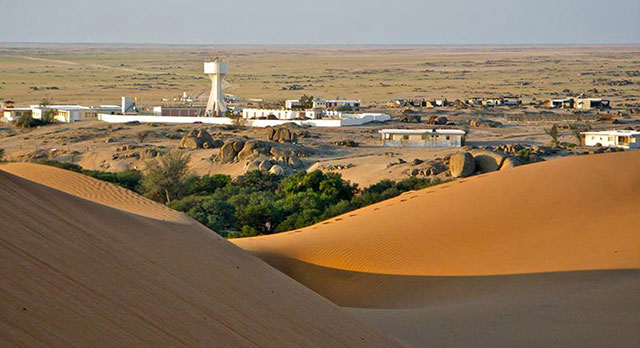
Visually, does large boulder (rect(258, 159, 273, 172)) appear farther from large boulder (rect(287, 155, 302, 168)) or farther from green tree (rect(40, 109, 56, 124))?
green tree (rect(40, 109, 56, 124))

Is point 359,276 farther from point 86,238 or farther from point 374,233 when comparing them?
point 86,238

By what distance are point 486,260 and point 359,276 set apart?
2.59 metres

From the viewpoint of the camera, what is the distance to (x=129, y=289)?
995cm

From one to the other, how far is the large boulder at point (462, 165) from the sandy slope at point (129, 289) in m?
21.0

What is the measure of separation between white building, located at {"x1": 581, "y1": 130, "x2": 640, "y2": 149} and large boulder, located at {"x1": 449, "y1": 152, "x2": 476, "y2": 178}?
17000 millimetres

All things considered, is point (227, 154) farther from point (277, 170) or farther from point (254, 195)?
point (254, 195)

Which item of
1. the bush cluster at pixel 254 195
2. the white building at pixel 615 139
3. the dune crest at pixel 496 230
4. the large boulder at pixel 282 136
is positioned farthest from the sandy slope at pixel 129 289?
the white building at pixel 615 139

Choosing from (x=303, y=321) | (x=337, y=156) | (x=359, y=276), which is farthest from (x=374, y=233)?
(x=337, y=156)

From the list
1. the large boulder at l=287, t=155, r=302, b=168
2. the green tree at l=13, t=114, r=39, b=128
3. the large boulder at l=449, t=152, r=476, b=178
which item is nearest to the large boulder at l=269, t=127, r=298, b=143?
the large boulder at l=287, t=155, r=302, b=168

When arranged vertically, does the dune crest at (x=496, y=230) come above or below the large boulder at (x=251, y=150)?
above

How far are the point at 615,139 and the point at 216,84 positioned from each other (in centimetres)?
2921

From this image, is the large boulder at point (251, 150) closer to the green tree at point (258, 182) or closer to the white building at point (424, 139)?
the green tree at point (258, 182)

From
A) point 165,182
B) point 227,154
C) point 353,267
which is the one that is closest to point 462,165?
point 165,182

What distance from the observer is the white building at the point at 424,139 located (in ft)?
170
